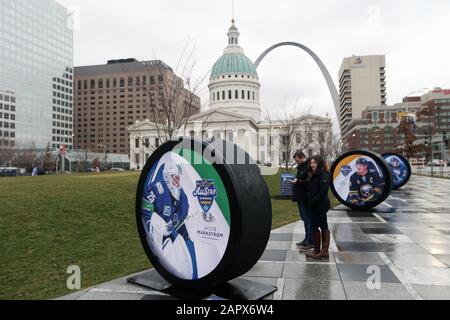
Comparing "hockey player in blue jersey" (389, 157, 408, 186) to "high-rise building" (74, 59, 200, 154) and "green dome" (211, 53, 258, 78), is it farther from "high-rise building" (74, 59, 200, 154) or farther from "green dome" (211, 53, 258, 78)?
"high-rise building" (74, 59, 200, 154)

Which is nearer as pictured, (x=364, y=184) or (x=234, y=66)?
(x=364, y=184)

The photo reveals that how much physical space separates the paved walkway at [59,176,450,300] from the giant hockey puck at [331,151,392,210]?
226cm

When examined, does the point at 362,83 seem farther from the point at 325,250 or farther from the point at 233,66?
the point at 325,250

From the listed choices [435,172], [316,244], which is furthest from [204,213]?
[435,172]

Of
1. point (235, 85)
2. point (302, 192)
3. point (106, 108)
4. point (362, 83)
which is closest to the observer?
point (302, 192)

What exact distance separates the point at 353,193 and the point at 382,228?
3.58m

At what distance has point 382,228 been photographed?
984 centimetres

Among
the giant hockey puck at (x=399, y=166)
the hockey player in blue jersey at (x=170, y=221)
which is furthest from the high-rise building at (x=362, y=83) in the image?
the hockey player in blue jersey at (x=170, y=221)

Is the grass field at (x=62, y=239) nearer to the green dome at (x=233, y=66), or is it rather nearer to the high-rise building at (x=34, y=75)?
the high-rise building at (x=34, y=75)

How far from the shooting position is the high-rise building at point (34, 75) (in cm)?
11019

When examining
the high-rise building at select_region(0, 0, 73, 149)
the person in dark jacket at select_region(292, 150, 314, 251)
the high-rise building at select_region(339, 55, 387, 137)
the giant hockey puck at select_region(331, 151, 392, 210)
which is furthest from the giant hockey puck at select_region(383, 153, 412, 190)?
the high-rise building at select_region(339, 55, 387, 137)

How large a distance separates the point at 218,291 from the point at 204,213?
45.9 inches

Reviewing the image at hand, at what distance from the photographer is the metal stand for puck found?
482 cm

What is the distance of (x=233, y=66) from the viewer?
11256cm
